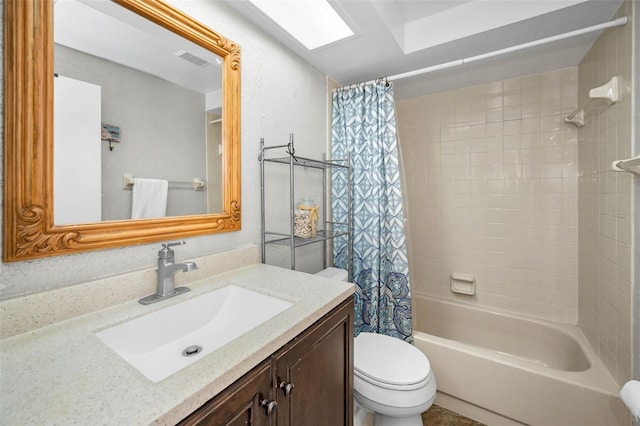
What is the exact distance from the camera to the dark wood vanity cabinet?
1.93 ft

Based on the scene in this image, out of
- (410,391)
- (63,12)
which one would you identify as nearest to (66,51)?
(63,12)

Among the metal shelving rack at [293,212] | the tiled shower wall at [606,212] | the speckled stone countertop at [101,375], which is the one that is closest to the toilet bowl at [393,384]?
the metal shelving rack at [293,212]

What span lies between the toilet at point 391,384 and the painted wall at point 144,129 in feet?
3.67

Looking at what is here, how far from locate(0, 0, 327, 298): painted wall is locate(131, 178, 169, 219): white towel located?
0.40 feet

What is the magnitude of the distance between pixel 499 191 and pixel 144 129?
2.52 meters

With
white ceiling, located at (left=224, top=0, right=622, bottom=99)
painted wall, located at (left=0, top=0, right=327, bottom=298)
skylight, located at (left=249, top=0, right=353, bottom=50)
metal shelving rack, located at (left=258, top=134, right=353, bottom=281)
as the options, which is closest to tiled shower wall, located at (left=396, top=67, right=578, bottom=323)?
white ceiling, located at (left=224, top=0, right=622, bottom=99)

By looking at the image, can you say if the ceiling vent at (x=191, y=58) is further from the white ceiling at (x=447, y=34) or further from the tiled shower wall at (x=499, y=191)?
the tiled shower wall at (x=499, y=191)

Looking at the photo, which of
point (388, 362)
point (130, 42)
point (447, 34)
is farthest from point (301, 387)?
→ point (447, 34)

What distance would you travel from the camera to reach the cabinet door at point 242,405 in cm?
53

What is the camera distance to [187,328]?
0.93 meters

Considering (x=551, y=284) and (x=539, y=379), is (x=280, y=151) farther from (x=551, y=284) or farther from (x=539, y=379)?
(x=551, y=284)

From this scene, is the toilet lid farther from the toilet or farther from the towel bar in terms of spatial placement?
the towel bar

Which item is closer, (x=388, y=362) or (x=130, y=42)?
(x=130, y=42)

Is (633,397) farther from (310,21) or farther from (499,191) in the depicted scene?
(310,21)
